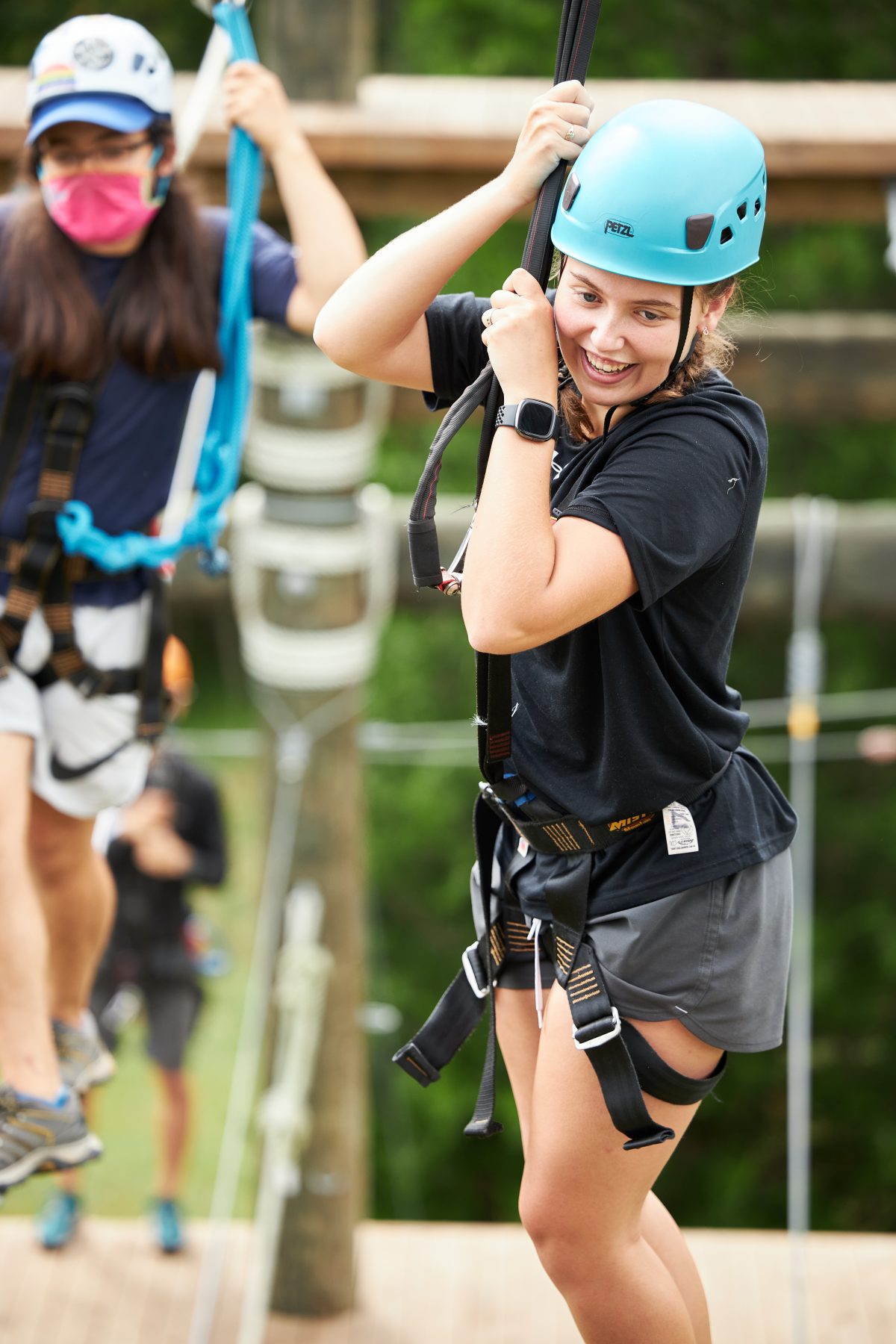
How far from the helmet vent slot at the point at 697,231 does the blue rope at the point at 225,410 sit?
1.02 metres

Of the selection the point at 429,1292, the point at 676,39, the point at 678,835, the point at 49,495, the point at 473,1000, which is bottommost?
the point at 429,1292

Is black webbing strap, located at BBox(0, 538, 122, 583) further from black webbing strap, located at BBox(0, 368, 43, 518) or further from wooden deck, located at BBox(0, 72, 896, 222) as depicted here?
wooden deck, located at BBox(0, 72, 896, 222)

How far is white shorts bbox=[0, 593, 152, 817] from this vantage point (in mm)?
2398

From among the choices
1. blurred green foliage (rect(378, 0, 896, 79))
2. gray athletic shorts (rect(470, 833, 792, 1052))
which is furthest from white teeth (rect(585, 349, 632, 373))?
blurred green foliage (rect(378, 0, 896, 79))

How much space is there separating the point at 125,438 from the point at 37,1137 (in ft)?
3.37

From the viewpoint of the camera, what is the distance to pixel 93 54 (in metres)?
2.29

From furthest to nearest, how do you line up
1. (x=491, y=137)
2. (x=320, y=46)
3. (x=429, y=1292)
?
1. (x=429, y=1292)
2. (x=320, y=46)
3. (x=491, y=137)

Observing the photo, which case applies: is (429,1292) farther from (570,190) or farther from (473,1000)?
(570,190)

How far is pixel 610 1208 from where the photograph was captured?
170 cm

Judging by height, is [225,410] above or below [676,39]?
below

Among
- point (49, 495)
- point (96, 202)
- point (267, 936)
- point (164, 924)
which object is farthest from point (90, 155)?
point (164, 924)

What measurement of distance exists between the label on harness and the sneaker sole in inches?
42.1

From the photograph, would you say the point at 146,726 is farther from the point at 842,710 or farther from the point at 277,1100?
the point at 842,710

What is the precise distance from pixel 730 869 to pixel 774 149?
1.95 meters
